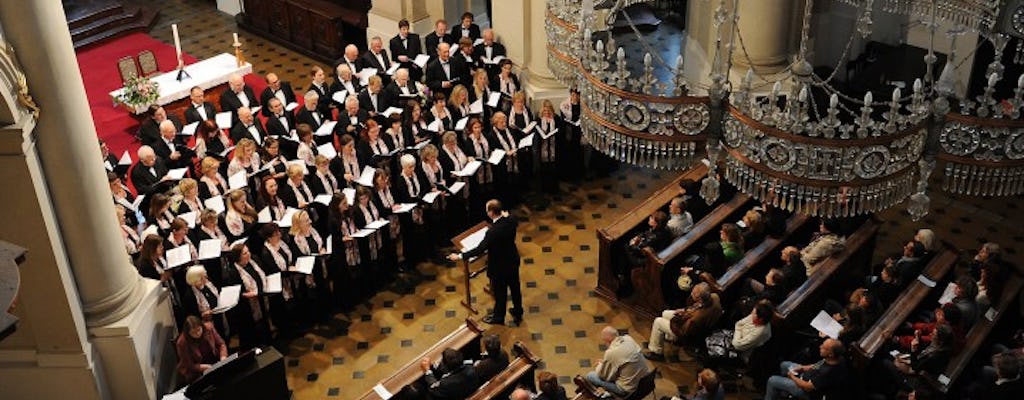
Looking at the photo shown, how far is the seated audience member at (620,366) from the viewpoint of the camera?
8906 mm

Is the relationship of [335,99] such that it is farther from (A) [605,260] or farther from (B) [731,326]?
(B) [731,326]

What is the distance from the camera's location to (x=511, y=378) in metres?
9.03

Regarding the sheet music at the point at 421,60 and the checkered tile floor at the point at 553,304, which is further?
the sheet music at the point at 421,60

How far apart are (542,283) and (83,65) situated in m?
8.20

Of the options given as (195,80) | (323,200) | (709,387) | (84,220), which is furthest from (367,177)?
(709,387)

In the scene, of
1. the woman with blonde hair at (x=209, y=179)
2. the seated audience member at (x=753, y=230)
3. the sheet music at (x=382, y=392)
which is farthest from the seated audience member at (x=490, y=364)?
the woman with blonde hair at (x=209, y=179)

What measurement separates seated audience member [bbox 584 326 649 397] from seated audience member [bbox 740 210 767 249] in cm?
211

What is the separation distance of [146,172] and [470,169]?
128 inches

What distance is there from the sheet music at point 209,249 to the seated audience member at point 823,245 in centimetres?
530

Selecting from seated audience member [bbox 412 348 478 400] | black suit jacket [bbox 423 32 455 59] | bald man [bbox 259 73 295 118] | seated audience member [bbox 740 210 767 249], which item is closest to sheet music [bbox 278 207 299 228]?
bald man [bbox 259 73 295 118]

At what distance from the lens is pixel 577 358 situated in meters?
10.3

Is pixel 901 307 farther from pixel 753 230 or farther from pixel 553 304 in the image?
pixel 553 304

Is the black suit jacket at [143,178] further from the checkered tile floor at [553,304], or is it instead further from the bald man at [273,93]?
A: the checkered tile floor at [553,304]

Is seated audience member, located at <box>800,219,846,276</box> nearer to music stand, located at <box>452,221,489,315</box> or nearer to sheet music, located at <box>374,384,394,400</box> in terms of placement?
music stand, located at <box>452,221,489,315</box>
